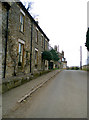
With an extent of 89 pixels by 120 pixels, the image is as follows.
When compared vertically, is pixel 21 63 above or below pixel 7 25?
below

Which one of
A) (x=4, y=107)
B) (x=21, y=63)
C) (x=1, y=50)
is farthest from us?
(x=21, y=63)

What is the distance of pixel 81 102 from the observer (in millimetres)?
4605

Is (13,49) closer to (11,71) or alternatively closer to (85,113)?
(11,71)

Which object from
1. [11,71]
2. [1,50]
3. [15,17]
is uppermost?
[15,17]

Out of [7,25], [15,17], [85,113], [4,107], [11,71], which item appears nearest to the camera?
[85,113]

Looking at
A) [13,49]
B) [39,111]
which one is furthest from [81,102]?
[13,49]

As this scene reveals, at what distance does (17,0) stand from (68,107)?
378 inches

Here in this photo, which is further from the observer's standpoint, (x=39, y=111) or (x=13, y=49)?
(x=13, y=49)

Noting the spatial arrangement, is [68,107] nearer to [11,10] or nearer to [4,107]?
[4,107]

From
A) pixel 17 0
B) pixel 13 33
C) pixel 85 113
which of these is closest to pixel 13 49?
pixel 13 33

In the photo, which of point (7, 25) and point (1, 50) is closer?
point (1, 50)

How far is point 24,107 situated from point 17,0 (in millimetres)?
9150

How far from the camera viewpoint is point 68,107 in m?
4.07

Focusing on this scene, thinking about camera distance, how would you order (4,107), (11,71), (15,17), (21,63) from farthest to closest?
(21,63) → (15,17) → (11,71) → (4,107)
